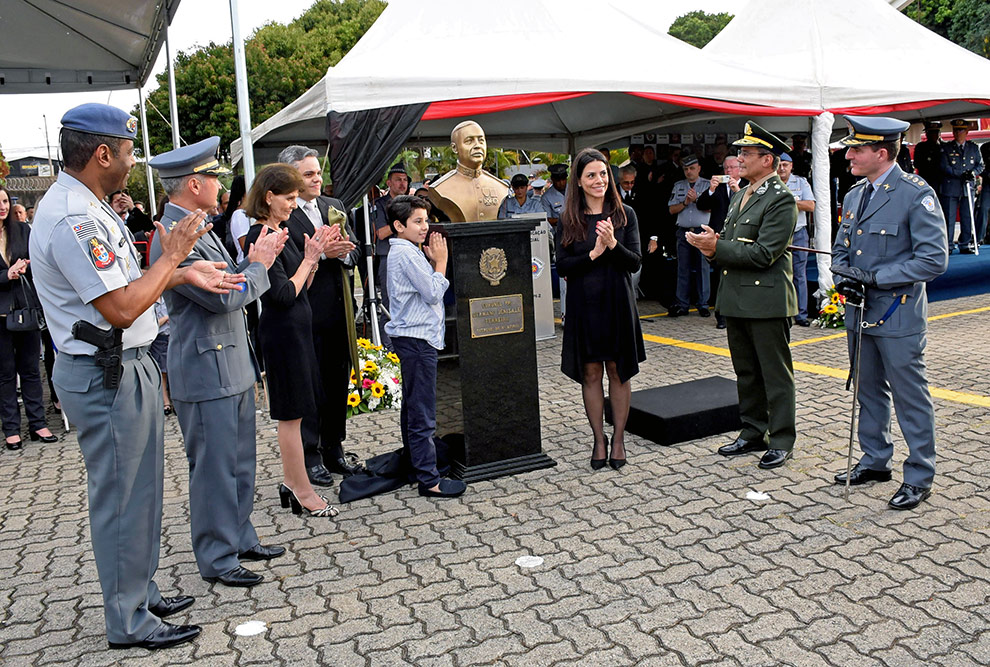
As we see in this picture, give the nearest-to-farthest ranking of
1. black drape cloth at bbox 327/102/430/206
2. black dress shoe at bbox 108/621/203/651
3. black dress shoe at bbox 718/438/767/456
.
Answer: black dress shoe at bbox 108/621/203/651 → black dress shoe at bbox 718/438/767/456 → black drape cloth at bbox 327/102/430/206

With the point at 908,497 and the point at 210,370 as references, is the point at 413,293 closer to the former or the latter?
the point at 210,370

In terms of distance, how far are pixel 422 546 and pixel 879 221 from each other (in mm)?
2895

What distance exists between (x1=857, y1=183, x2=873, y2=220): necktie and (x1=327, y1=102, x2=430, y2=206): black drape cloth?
13.7 feet

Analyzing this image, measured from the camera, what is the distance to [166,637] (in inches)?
126

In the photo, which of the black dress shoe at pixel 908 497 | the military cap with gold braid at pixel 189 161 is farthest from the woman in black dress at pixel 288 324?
the black dress shoe at pixel 908 497

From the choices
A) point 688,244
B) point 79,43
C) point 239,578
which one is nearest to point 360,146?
point 239,578

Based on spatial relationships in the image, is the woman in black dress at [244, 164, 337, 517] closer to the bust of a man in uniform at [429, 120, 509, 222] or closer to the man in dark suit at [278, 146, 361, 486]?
the man in dark suit at [278, 146, 361, 486]

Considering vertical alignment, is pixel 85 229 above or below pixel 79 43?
below

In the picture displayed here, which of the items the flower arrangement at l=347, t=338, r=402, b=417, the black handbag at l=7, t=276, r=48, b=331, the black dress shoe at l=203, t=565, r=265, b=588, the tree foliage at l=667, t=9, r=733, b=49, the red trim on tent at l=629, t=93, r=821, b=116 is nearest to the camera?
the black dress shoe at l=203, t=565, r=265, b=588

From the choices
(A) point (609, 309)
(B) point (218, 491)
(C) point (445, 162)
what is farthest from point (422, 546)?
(C) point (445, 162)

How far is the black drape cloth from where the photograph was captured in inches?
285

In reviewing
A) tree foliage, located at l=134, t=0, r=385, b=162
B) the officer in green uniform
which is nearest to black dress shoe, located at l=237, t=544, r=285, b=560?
the officer in green uniform

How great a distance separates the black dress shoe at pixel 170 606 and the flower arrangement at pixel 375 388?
10.7ft

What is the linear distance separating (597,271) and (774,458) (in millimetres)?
1546
